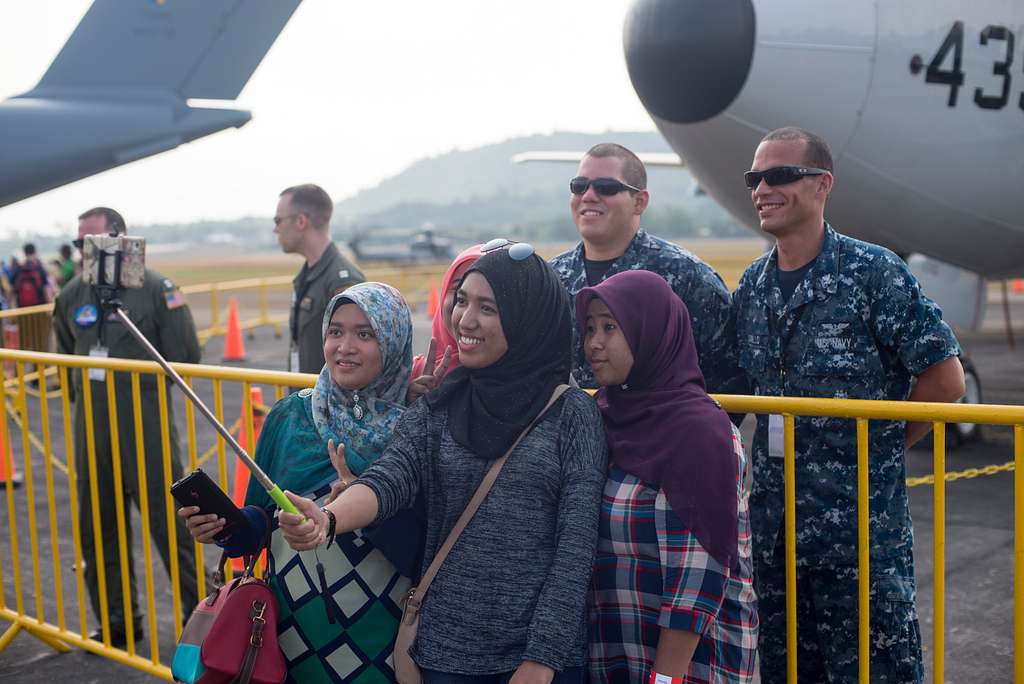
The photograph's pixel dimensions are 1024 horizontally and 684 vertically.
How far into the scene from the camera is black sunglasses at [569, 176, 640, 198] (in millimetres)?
3309

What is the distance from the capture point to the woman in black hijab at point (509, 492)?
6.61ft

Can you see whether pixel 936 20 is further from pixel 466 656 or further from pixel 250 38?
pixel 250 38

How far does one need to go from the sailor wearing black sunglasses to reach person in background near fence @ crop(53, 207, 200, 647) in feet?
6.71

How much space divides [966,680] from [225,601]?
302cm

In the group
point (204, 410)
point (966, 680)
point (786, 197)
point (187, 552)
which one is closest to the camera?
point (204, 410)

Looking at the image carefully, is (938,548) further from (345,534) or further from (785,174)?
(345,534)

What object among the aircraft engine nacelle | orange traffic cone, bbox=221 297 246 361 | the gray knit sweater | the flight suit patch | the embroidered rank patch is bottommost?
orange traffic cone, bbox=221 297 246 361

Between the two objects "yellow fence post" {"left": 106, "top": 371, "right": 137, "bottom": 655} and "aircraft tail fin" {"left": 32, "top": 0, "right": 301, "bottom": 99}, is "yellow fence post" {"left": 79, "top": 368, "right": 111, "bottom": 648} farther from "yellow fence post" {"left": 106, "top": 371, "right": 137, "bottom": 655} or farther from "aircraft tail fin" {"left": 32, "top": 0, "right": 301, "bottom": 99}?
"aircraft tail fin" {"left": 32, "top": 0, "right": 301, "bottom": 99}

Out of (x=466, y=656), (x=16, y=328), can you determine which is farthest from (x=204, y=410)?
(x=16, y=328)

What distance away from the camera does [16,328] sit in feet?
36.9

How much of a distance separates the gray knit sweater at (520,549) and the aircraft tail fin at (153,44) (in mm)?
8595

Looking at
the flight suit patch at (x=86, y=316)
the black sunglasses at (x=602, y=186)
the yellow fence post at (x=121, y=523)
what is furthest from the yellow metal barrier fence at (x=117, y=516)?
the black sunglasses at (x=602, y=186)

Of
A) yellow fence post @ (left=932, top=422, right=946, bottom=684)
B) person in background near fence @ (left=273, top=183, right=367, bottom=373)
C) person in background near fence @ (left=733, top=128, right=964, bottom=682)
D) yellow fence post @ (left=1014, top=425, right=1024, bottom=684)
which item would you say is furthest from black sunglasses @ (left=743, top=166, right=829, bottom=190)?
person in background near fence @ (left=273, top=183, right=367, bottom=373)

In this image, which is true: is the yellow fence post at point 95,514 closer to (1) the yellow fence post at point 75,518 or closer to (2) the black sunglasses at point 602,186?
(1) the yellow fence post at point 75,518
